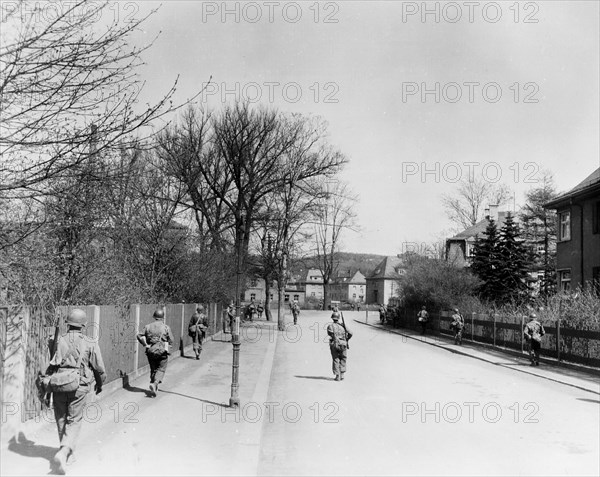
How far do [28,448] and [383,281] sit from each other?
104593 mm

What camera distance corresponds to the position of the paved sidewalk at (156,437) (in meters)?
6.51

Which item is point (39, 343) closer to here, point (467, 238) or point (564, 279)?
point (564, 279)

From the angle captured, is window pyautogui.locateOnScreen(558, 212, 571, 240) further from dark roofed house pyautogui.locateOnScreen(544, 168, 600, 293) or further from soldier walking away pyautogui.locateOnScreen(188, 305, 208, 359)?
soldier walking away pyautogui.locateOnScreen(188, 305, 208, 359)

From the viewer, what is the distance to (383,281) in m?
110

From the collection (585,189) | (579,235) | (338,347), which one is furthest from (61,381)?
(579,235)

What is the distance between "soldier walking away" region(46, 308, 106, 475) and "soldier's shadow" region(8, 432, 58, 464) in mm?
389

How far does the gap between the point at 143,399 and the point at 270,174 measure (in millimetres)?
27285

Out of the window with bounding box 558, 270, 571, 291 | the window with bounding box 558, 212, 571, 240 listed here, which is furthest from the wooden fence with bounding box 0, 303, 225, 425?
the window with bounding box 558, 270, 571, 291

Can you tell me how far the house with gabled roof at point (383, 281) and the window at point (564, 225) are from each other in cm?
7534

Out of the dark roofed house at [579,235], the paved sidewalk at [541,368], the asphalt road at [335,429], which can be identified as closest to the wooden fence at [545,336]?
the paved sidewalk at [541,368]

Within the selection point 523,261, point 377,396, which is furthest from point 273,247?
point 377,396

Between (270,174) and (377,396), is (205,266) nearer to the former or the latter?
(270,174)

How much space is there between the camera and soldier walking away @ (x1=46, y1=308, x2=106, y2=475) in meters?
6.34

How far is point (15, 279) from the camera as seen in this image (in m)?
9.61
